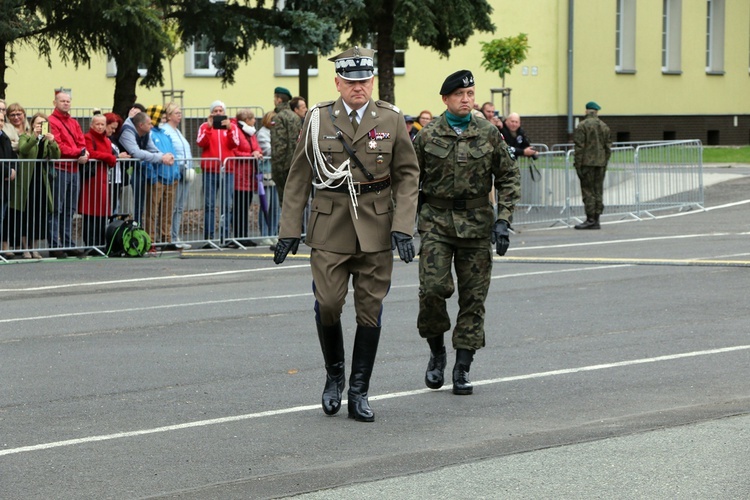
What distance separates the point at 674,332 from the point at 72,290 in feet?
20.5

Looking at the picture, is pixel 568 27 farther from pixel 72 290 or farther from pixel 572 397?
pixel 572 397

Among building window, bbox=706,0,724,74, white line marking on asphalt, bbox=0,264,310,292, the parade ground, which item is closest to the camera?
the parade ground

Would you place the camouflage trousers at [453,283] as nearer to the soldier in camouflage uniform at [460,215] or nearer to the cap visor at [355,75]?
the soldier in camouflage uniform at [460,215]

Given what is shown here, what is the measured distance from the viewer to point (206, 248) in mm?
19188

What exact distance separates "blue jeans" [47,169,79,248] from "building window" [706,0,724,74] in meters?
37.5

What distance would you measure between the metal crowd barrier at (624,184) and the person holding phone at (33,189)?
8.85m

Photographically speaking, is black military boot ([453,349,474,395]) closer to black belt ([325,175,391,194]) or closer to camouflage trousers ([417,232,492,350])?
camouflage trousers ([417,232,492,350])

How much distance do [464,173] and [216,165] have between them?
10574 millimetres

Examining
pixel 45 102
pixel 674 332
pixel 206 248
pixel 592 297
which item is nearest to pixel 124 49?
pixel 206 248

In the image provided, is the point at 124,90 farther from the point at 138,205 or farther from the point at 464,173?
the point at 464,173

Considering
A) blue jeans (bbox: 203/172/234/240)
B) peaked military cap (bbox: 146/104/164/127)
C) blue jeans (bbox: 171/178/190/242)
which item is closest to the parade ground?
blue jeans (bbox: 171/178/190/242)

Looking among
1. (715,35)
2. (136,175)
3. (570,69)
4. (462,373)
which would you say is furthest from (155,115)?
(715,35)

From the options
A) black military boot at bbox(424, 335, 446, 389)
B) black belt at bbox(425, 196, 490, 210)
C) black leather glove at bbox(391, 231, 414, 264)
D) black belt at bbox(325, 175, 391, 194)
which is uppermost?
black belt at bbox(325, 175, 391, 194)

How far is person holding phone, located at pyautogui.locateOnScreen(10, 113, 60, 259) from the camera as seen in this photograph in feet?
55.7
